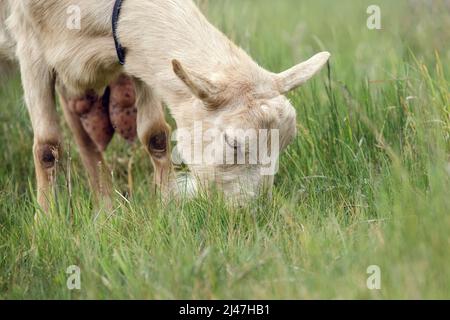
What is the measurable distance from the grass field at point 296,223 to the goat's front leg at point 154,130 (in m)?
0.23

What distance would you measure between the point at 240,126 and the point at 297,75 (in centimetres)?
53

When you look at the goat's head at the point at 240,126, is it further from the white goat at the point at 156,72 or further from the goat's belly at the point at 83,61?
the goat's belly at the point at 83,61

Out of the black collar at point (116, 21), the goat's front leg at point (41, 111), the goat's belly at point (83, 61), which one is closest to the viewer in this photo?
the black collar at point (116, 21)

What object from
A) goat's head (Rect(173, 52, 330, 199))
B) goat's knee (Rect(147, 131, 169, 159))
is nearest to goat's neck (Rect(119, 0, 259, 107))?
goat's head (Rect(173, 52, 330, 199))

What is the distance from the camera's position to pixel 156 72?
5070 mm

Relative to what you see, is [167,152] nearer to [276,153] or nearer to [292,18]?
[276,153]

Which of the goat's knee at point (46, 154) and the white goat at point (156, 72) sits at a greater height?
the white goat at point (156, 72)

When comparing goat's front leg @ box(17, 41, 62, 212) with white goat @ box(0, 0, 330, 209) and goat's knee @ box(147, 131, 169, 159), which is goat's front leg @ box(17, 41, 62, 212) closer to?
white goat @ box(0, 0, 330, 209)

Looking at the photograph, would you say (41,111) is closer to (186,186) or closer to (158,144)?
(158,144)

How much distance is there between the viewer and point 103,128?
6309 mm

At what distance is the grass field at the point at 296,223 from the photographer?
3.85m

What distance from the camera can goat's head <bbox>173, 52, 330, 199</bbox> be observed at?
4.57 meters

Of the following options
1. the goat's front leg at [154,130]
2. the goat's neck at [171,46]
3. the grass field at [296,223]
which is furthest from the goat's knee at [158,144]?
the goat's neck at [171,46]

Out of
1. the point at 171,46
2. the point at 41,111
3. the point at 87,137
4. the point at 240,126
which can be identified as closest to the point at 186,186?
the point at 240,126
